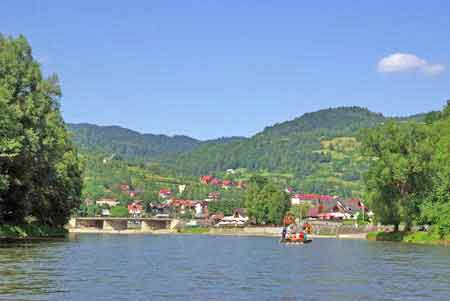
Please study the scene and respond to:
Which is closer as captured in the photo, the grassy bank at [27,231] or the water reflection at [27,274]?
the water reflection at [27,274]

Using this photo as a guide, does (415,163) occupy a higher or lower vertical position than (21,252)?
higher

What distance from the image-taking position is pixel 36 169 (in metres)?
83.7

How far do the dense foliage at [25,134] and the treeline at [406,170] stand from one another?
41.9 m

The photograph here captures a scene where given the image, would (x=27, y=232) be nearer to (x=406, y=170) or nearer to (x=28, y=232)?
(x=28, y=232)

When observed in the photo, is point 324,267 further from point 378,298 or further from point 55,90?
point 55,90

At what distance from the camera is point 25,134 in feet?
244

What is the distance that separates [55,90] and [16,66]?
451 inches

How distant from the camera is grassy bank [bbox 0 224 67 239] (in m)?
83.4

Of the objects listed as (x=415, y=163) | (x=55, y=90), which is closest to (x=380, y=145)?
(x=415, y=163)

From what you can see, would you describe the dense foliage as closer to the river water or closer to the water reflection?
the water reflection

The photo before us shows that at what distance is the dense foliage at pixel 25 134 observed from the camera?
71.4m

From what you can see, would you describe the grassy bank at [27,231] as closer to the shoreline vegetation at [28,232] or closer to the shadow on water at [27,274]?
the shoreline vegetation at [28,232]

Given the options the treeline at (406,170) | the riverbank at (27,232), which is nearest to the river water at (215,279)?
the riverbank at (27,232)

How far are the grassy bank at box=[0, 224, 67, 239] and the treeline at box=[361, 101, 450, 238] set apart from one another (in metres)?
43.2
